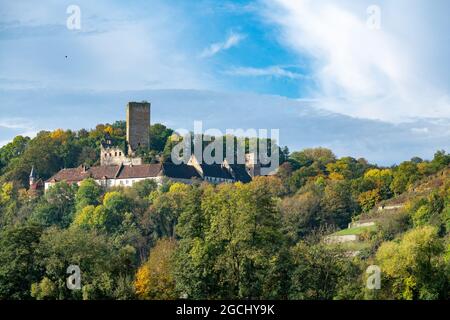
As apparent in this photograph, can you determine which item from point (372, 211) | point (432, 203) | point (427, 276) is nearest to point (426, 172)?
point (372, 211)

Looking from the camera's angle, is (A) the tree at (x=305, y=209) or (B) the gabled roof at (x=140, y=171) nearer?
(A) the tree at (x=305, y=209)

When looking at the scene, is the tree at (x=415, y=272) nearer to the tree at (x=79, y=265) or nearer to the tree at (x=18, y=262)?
the tree at (x=79, y=265)

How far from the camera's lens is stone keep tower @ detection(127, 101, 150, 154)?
478 feet

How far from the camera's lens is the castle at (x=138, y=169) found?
433 ft

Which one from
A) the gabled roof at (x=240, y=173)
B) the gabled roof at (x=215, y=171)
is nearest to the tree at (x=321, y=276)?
the gabled roof at (x=215, y=171)

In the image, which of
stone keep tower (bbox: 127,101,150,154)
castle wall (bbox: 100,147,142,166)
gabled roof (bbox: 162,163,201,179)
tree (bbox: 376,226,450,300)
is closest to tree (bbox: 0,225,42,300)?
tree (bbox: 376,226,450,300)

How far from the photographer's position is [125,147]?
143750 mm

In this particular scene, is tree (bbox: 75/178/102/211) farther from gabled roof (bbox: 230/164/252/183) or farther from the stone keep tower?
the stone keep tower

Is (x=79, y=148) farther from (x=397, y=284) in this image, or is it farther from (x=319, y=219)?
(x=397, y=284)

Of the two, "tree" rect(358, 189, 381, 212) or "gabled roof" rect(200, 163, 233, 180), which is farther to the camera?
"gabled roof" rect(200, 163, 233, 180)

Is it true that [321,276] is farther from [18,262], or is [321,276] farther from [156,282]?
[18,262]

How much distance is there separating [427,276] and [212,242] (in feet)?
29.4

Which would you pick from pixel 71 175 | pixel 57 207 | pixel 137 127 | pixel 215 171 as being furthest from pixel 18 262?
pixel 137 127

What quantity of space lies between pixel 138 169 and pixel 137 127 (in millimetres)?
13117
